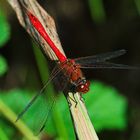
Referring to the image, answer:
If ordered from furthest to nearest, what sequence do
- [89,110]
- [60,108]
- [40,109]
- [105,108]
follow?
[105,108]
[89,110]
[60,108]
[40,109]

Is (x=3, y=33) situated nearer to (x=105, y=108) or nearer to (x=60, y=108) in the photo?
(x=60, y=108)

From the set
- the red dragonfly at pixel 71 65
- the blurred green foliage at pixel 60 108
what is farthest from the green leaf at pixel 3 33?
the red dragonfly at pixel 71 65

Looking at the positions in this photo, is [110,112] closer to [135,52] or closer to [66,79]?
[66,79]

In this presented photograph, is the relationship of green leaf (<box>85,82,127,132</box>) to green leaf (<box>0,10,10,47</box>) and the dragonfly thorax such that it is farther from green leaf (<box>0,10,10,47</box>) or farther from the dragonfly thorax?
green leaf (<box>0,10,10,47</box>)

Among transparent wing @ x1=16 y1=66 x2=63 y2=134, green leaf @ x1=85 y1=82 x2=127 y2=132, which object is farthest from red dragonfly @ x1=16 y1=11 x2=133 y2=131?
green leaf @ x1=85 y1=82 x2=127 y2=132

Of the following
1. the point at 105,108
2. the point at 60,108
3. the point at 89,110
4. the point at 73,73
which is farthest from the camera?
the point at 105,108

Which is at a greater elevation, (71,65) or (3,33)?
(3,33)

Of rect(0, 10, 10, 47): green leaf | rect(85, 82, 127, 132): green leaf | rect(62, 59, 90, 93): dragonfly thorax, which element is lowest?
rect(85, 82, 127, 132): green leaf

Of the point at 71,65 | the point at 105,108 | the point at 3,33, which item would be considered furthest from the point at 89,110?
the point at 3,33

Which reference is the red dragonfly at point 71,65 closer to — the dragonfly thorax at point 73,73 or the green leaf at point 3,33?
the dragonfly thorax at point 73,73
